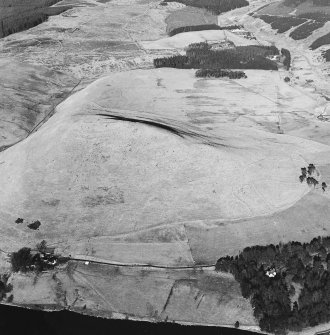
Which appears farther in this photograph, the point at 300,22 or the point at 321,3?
the point at 321,3

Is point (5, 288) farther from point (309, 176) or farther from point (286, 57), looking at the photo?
point (286, 57)

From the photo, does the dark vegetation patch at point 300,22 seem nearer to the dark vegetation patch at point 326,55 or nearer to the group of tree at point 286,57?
the group of tree at point 286,57

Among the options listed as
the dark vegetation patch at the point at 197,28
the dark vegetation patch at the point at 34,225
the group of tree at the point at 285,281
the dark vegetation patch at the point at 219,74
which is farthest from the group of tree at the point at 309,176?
the dark vegetation patch at the point at 197,28

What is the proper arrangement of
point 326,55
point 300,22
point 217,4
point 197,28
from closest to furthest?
point 326,55 → point 300,22 → point 197,28 → point 217,4

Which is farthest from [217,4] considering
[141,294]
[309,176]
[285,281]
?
[141,294]

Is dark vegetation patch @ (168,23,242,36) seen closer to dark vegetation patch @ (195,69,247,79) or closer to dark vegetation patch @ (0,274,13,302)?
dark vegetation patch @ (195,69,247,79)

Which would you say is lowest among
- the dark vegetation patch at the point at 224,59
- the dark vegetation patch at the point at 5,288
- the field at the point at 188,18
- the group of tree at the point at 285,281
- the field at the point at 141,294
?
the field at the point at 188,18
